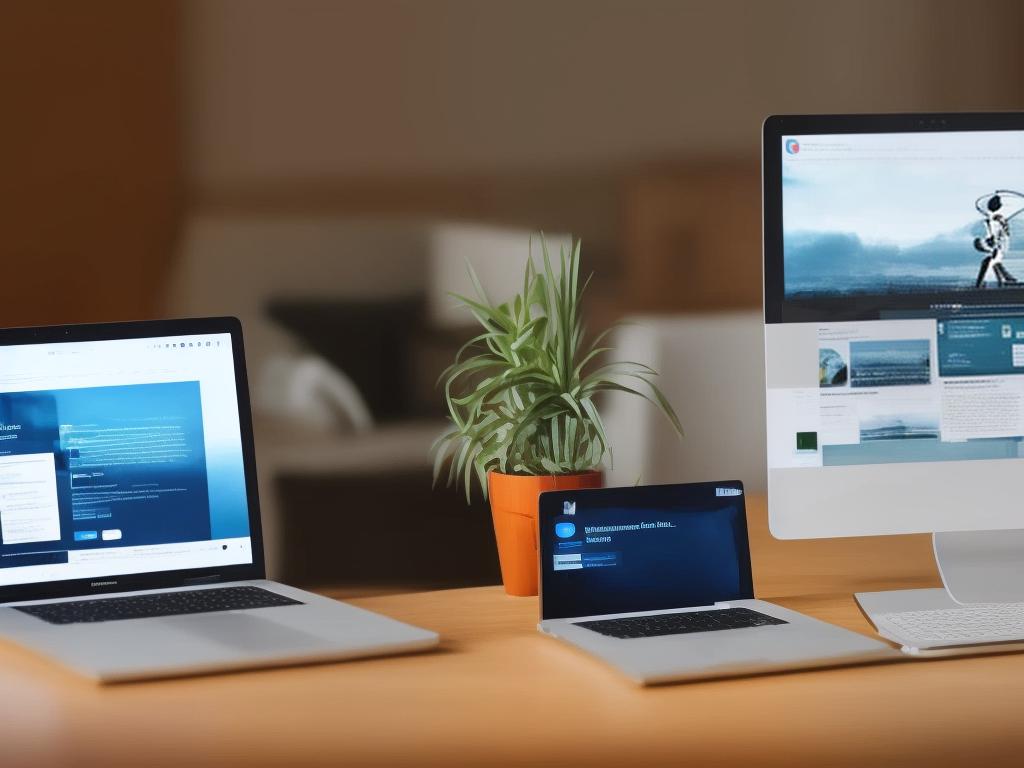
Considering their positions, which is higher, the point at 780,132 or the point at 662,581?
the point at 780,132

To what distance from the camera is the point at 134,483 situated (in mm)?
1521

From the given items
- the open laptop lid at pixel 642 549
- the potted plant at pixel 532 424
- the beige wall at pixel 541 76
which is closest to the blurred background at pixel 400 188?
the beige wall at pixel 541 76

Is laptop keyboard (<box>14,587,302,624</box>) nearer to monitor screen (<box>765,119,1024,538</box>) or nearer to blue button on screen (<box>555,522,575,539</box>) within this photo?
blue button on screen (<box>555,522,575,539</box>)

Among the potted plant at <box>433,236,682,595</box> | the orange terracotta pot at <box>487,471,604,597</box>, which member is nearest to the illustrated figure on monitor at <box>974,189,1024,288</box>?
the potted plant at <box>433,236,682,595</box>

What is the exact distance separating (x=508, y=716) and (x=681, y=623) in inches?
12.9

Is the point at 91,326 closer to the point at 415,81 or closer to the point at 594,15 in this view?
the point at 415,81

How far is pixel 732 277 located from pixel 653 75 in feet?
1.16

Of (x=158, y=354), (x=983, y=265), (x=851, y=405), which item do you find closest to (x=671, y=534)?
(x=851, y=405)

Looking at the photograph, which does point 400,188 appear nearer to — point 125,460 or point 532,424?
point 532,424

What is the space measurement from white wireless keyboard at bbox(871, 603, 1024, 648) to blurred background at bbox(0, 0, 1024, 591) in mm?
663

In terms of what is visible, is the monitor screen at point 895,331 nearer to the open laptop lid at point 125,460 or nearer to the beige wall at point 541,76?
the beige wall at point 541,76

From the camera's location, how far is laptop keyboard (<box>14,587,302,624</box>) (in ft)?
4.61

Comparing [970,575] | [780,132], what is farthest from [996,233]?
[970,575]

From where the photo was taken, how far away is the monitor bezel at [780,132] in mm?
1514
